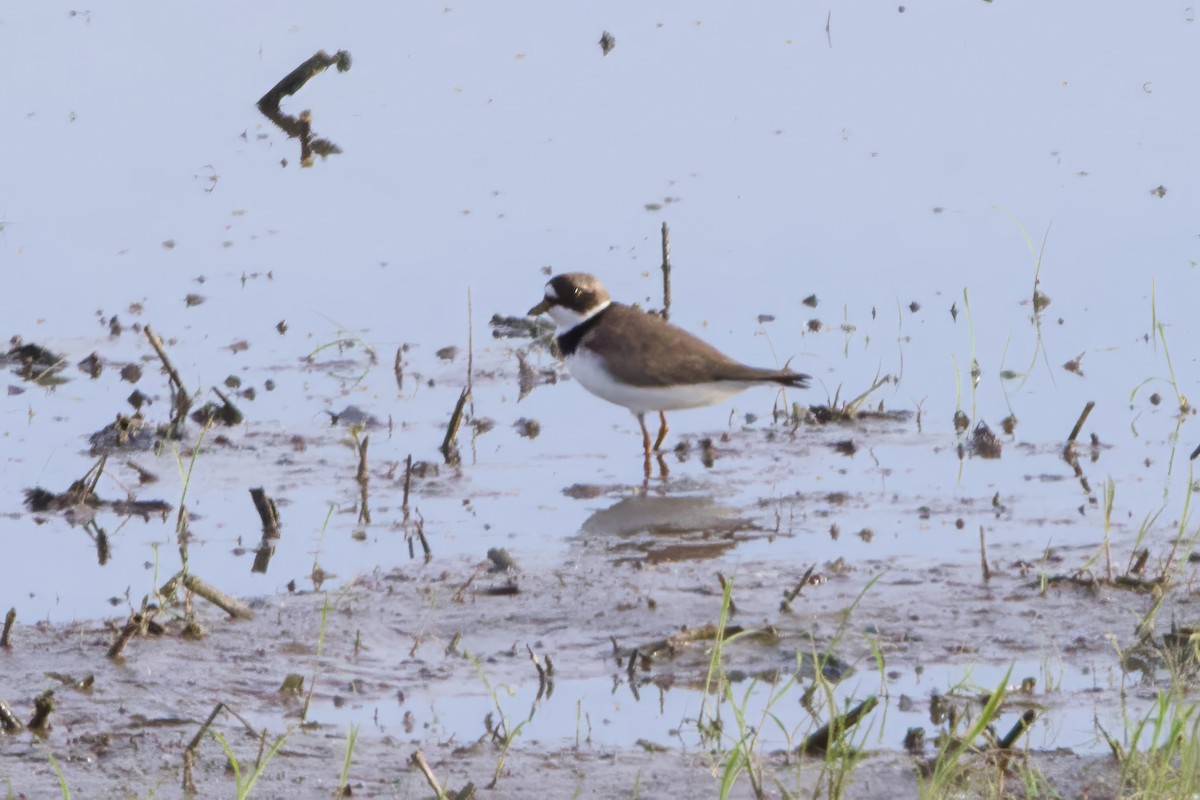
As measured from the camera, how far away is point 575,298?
993cm

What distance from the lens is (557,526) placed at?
300 inches

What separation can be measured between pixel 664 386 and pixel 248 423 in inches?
77.8

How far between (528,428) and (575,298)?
122cm

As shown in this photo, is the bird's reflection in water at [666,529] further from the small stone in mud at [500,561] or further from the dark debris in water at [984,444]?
the dark debris in water at [984,444]

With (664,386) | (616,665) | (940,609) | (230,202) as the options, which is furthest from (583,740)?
(230,202)

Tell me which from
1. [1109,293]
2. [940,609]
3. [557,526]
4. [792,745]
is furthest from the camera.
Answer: [1109,293]

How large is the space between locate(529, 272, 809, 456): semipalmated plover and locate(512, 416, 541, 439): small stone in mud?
0.38 m

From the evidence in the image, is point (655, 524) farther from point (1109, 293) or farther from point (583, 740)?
point (1109, 293)

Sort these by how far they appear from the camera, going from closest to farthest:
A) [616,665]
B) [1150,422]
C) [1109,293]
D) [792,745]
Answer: [792,745] < [616,665] < [1150,422] < [1109,293]

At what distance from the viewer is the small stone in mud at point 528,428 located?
8898mm

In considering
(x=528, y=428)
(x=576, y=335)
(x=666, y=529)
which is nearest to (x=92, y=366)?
(x=528, y=428)

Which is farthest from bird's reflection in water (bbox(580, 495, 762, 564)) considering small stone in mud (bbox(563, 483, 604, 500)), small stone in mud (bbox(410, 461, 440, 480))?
small stone in mud (bbox(410, 461, 440, 480))

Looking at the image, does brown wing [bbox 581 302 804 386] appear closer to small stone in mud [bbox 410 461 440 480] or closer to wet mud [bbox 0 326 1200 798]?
wet mud [bbox 0 326 1200 798]

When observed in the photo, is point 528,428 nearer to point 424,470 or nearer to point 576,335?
point 576,335
